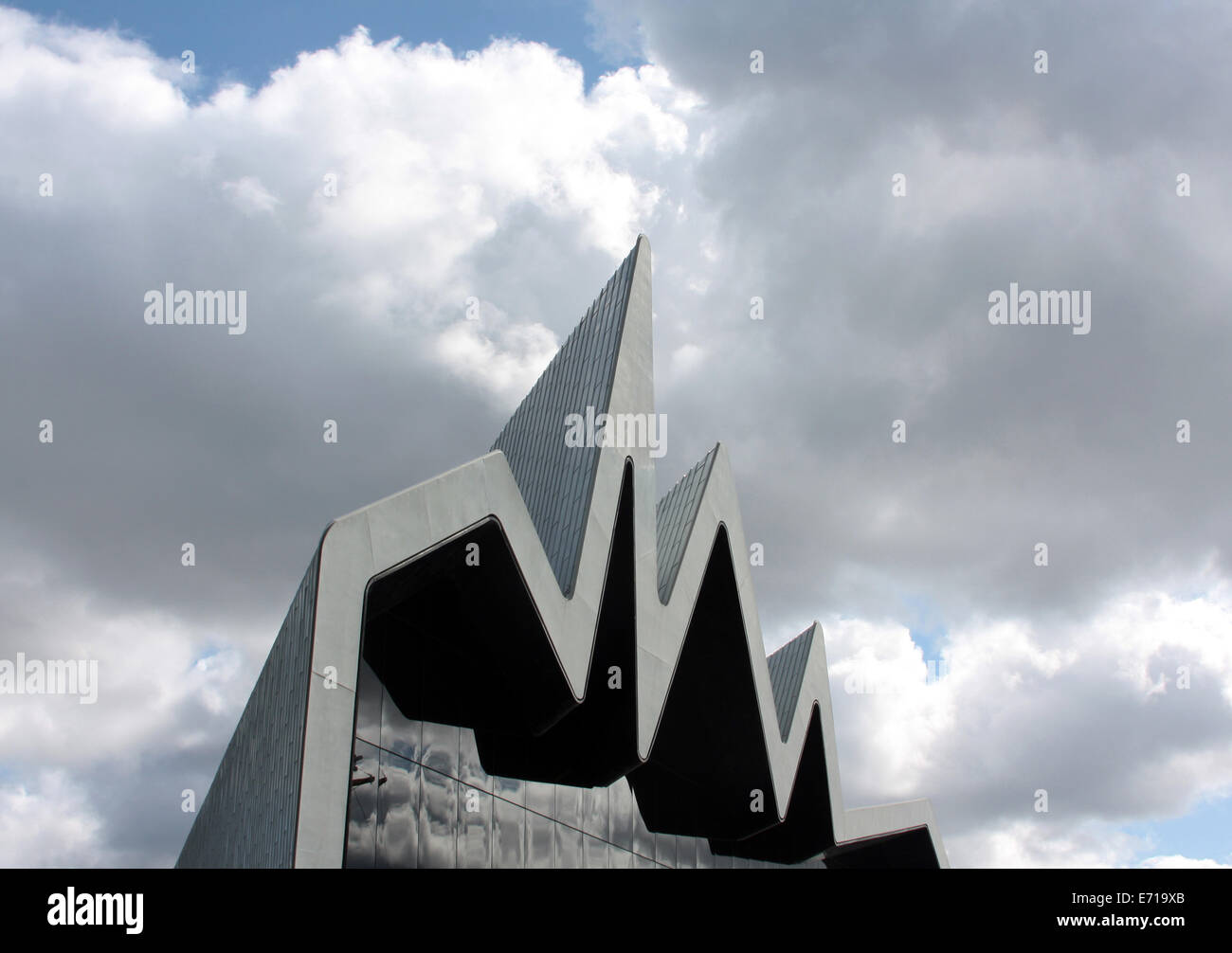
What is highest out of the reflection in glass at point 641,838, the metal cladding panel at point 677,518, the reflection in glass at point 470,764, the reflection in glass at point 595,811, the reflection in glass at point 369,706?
the metal cladding panel at point 677,518

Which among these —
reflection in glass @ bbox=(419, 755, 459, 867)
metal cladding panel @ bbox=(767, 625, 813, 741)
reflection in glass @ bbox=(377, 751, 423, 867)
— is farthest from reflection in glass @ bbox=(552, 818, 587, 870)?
metal cladding panel @ bbox=(767, 625, 813, 741)

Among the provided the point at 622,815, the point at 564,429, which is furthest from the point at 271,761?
the point at 622,815

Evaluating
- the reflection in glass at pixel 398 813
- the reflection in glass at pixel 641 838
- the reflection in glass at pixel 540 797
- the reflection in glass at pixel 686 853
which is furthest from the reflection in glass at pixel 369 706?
the reflection in glass at pixel 686 853

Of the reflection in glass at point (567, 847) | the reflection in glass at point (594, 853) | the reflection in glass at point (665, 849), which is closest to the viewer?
the reflection in glass at point (567, 847)

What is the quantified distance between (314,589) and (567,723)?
817 centimetres

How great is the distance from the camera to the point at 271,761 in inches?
489

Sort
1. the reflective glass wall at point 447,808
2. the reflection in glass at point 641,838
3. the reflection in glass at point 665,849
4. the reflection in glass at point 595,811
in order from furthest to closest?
the reflection in glass at point 665,849, the reflection in glass at point 641,838, the reflection in glass at point 595,811, the reflective glass wall at point 447,808

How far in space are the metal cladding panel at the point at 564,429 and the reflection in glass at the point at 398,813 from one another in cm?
346

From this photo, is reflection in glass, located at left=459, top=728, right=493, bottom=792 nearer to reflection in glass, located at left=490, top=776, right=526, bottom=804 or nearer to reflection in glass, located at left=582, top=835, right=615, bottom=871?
reflection in glass, located at left=490, top=776, right=526, bottom=804

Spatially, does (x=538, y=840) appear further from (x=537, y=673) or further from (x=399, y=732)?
(x=399, y=732)

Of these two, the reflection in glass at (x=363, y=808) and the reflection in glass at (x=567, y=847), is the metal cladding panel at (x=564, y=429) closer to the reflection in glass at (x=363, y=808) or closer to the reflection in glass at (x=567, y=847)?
the reflection in glass at (x=363, y=808)

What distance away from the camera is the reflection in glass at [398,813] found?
1427 centimetres

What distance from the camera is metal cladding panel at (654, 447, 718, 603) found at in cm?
1950
